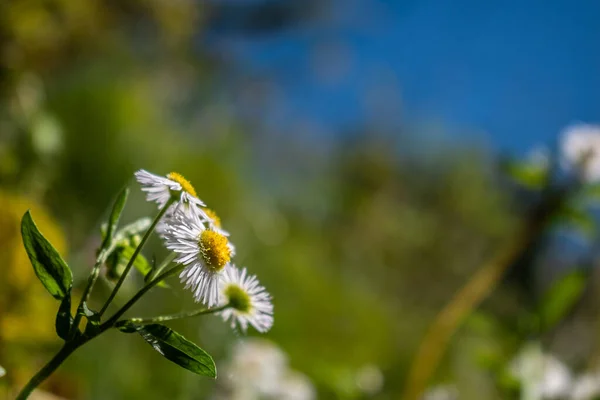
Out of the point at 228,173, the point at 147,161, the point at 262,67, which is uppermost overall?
the point at 262,67

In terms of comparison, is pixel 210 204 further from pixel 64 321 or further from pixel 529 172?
pixel 64 321

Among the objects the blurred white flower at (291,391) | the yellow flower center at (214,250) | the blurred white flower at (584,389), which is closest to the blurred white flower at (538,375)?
the blurred white flower at (584,389)

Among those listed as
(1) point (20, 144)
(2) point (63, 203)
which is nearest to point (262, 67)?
(2) point (63, 203)

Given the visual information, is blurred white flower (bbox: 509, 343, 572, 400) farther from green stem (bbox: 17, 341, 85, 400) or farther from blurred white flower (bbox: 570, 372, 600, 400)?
green stem (bbox: 17, 341, 85, 400)

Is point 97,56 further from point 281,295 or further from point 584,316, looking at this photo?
point 584,316

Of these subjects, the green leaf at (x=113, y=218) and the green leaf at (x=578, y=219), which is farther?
the green leaf at (x=578, y=219)

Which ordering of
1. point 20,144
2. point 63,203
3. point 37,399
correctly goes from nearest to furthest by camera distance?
1. point 37,399
2. point 20,144
3. point 63,203

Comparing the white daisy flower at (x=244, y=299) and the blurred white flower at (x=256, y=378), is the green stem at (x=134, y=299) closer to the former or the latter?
the white daisy flower at (x=244, y=299)
